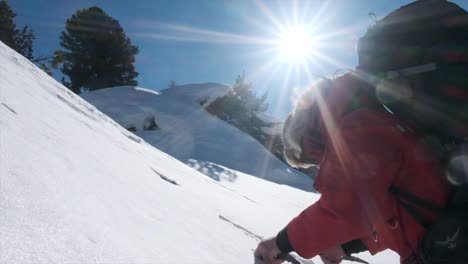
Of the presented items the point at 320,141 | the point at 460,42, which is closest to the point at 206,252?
the point at 320,141

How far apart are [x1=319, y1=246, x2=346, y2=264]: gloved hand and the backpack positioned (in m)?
0.60

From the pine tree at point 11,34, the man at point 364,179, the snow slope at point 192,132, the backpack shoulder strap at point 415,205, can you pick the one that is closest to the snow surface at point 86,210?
the man at point 364,179

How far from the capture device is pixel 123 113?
14125 mm

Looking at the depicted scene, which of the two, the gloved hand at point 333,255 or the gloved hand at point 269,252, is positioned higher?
the gloved hand at point 333,255

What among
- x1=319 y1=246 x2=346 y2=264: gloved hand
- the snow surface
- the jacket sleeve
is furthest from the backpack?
the snow surface

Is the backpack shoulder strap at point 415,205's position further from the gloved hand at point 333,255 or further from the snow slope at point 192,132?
the snow slope at point 192,132

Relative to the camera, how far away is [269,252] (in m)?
1.56

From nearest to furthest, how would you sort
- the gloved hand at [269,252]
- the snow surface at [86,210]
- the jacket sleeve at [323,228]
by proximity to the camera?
the snow surface at [86,210] < the jacket sleeve at [323,228] < the gloved hand at [269,252]

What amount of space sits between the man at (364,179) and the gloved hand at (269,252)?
5 cm

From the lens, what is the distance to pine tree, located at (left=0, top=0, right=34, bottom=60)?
21156mm

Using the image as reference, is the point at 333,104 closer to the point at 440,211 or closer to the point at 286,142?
the point at 286,142

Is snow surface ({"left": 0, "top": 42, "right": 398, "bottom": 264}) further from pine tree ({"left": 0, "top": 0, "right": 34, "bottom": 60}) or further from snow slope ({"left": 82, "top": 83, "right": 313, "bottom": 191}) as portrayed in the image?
pine tree ({"left": 0, "top": 0, "right": 34, "bottom": 60})

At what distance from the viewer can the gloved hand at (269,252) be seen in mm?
1514

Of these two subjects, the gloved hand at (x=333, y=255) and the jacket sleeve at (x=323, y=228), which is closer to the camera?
the jacket sleeve at (x=323, y=228)
